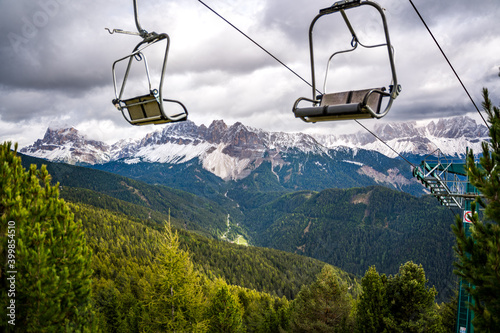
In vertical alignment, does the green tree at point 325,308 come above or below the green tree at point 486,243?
below

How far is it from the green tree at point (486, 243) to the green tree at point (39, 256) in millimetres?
9451

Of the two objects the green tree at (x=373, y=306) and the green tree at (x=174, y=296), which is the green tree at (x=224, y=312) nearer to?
the green tree at (x=174, y=296)

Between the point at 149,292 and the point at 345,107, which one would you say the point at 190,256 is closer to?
the point at 149,292

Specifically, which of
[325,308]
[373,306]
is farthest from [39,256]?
[325,308]

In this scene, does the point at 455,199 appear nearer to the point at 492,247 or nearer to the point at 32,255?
the point at 492,247

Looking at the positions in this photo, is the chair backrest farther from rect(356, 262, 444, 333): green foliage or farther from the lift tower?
rect(356, 262, 444, 333): green foliage

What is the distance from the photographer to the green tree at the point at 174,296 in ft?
61.1

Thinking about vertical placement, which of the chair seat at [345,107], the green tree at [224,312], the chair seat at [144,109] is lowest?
the green tree at [224,312]

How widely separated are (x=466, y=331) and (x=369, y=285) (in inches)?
222

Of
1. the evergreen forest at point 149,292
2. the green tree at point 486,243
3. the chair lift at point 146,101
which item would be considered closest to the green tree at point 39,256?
the evergreen forest at point 149,292

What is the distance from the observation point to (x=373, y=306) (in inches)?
798

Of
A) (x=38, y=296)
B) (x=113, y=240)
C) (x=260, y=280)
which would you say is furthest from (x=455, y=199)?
(x=113, y=240)

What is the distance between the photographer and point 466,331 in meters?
16.4

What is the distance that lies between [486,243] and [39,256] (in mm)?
10057
